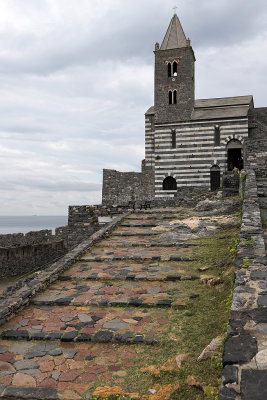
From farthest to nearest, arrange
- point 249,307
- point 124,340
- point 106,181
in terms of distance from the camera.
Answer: point 106,181 < point 124,340 < point 249,307

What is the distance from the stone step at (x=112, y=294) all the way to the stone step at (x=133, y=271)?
0.21 m

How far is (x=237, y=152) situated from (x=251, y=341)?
2856 centimetres

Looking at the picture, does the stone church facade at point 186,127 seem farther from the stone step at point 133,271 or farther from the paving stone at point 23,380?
the paving stone at point 23,380

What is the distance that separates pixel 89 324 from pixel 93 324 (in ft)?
0.20

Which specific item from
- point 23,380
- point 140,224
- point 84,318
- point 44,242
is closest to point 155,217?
point 140,224

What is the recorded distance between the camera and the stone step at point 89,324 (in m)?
4.82

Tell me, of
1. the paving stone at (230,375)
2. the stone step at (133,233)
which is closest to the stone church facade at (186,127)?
the stone step at (133,233)

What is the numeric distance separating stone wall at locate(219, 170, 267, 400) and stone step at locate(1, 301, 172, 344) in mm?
1290

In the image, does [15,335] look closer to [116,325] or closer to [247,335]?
[116,325]

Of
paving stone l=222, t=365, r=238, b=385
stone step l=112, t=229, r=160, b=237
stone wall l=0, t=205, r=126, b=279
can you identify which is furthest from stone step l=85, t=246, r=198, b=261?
paving stone l=222, t=365, r=238, b=385

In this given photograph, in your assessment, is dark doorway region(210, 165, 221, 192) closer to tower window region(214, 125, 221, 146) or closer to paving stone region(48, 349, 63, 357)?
tower window region(214, 125, 221, 146)

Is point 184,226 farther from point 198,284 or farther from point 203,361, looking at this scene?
point 203,361

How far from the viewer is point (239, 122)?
29344 mm

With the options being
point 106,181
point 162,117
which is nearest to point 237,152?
point 162,117
